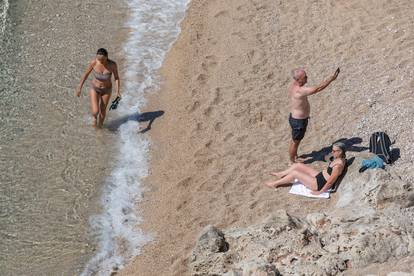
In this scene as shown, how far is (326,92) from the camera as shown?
11.9m

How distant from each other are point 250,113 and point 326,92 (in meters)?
1.31

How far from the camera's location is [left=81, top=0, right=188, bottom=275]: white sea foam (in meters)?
9.73

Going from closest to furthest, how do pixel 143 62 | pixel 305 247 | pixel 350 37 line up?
pixel 305 247 < pixel 350 37 < pixel 143 62

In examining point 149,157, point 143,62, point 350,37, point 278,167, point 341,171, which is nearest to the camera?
point 341,171

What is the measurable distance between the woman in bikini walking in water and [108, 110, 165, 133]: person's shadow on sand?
0.24 m

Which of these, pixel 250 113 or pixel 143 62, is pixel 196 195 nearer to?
pixel 250 113

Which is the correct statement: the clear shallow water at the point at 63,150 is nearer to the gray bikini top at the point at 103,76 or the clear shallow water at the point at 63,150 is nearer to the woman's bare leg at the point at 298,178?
the gray bikini top at the point at 103,76

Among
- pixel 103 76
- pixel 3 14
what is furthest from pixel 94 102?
pixel 3 14

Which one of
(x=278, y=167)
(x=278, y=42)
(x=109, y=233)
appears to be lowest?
(x=109, y=233)

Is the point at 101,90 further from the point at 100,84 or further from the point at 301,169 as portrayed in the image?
the point at 301,169

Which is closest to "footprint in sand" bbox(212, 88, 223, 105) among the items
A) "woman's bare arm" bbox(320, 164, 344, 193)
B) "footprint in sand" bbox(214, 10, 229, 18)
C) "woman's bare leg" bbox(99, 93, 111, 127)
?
"woman's bare leg" bbox(99, 93, 111, 127)

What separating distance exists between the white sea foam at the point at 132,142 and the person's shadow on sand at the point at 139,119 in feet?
0.25

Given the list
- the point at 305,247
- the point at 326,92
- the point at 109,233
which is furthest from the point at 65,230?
the point at 326,92

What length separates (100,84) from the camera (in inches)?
465
